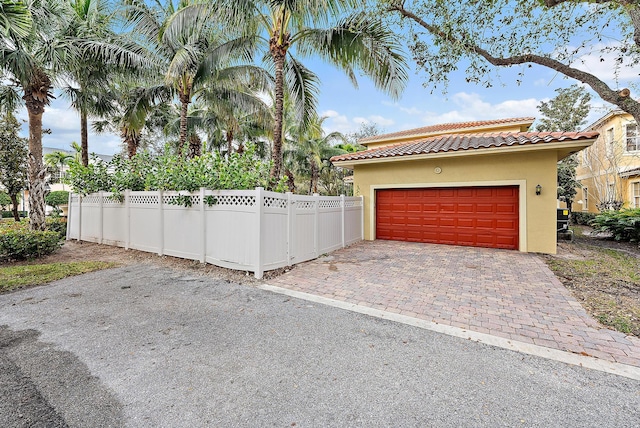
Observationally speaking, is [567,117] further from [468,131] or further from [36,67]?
[36,67]

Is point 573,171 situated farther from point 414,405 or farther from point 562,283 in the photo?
point 414,405

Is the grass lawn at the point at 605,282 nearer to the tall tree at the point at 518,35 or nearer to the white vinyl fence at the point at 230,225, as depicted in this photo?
the tall tree at the point at 518,35

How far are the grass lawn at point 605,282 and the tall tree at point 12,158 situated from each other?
22.8 meters

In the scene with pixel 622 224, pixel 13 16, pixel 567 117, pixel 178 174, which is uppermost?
pixel 567 117

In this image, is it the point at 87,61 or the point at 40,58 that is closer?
the point at 40,58

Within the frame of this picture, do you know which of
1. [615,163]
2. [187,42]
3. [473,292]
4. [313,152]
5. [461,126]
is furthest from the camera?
[313,152]

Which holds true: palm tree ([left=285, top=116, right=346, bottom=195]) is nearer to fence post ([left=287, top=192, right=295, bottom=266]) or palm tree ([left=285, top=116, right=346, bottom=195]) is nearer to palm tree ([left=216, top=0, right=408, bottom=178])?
palm tree ([left=216, top=0, right=408, bottom=178])

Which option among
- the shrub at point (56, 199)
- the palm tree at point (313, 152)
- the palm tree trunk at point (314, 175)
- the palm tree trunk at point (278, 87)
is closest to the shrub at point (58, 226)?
the palm tree trunk at point (278, 87)

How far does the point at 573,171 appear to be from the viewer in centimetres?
1897

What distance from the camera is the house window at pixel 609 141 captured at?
15586 mm

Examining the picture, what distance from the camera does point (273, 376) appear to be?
2590 millimetres

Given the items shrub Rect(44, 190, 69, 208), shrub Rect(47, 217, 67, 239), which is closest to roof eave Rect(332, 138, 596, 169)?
shrub Rect(47, 217, 67, 239)

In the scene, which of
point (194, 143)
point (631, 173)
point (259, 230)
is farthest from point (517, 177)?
point (194, 143)

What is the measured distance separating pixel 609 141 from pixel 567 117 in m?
5.07
